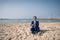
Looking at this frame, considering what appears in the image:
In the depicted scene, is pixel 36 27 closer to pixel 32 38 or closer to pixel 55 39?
pixel 32 38

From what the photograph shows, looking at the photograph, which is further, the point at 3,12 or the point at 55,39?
the point at 3,12

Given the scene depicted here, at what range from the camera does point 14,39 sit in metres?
2.63

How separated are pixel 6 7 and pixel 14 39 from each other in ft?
4.95

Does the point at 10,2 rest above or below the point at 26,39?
above

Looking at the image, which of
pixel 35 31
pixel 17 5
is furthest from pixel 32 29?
pixel 17 5

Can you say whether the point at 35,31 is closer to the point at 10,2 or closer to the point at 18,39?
the point at 18,39

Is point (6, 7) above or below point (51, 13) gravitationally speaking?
above

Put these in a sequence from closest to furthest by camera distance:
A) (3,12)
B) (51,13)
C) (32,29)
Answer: (32,29), (3,12), (51,13)

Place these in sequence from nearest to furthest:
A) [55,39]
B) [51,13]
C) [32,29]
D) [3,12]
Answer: [55,39] → [32,29] → [3,12] → [51,13]

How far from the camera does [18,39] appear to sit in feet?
8.66

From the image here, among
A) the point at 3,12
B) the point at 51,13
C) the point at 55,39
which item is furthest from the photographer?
the point at 51,13

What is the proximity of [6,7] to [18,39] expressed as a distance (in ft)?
5.03

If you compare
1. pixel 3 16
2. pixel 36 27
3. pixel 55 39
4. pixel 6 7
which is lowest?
pixel 55 39

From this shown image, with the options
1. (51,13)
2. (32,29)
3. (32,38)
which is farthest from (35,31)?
(51,13)
